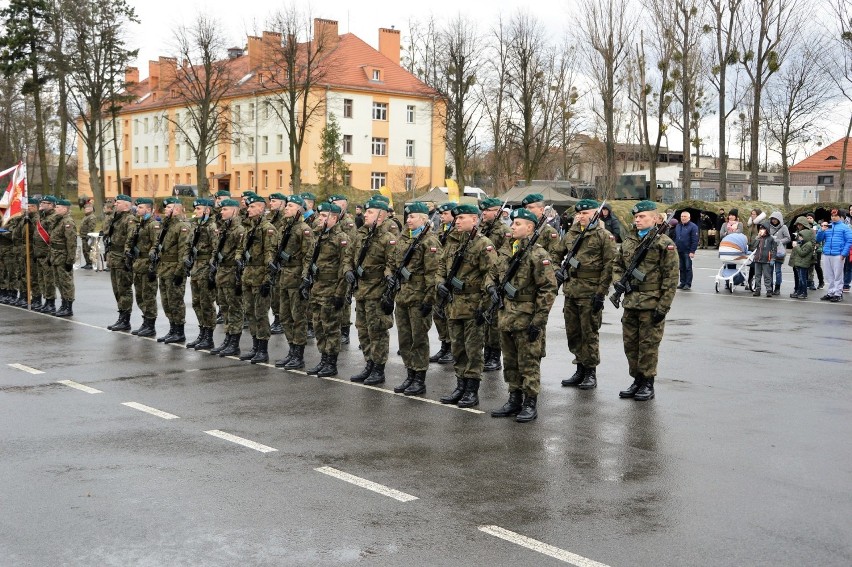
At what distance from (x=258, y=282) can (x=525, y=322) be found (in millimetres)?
4387

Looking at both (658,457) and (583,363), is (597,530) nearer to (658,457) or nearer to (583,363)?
(658,457)

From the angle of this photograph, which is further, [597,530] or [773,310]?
[773,310]

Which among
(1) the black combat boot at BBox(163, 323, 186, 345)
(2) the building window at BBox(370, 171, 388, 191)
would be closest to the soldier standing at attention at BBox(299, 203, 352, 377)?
(1) the black combat boot at BBox(163, 323, 186, 345)

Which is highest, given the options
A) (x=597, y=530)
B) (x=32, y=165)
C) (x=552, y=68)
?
(x=552, y=68)

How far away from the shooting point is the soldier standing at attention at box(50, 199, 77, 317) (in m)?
16.0

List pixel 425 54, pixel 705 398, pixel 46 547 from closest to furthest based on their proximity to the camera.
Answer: pixel 46 547 < pixel 705 398 < pixel 425 54

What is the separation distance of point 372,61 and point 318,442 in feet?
226

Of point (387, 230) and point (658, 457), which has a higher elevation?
point (387, 230)

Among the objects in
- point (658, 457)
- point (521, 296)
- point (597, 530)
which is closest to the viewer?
point (597, 530)

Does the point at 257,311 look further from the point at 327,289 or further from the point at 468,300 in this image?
the point at 468,300

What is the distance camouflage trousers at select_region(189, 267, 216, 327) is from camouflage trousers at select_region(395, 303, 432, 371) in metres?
3.83

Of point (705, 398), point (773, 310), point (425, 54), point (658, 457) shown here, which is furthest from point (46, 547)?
point (425, 54)

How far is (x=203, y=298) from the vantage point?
12586mm

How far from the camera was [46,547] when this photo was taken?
5.12 metres
